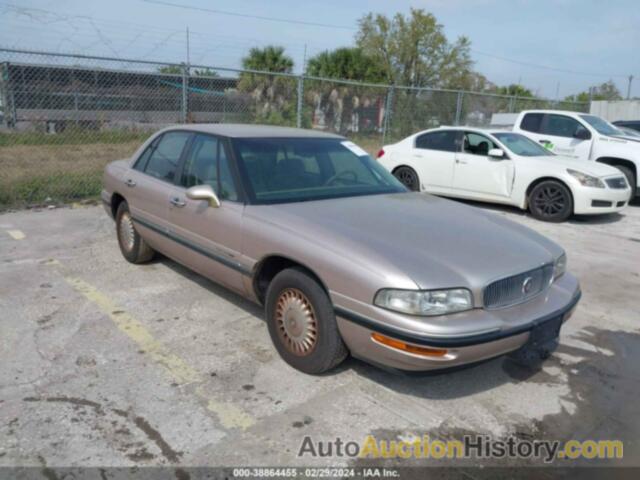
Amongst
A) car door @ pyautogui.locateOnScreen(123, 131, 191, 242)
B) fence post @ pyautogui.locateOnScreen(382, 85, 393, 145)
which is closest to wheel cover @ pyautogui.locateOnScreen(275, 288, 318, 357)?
car door @ pyautogui.locateOnScreen(123, 131, 191, 242)

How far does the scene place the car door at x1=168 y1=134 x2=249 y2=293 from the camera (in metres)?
3.86

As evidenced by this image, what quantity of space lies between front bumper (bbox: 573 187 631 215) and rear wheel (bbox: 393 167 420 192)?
8.75 feet

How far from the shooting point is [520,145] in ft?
30.0

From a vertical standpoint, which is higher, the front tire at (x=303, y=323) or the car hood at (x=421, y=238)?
the car hood at (x=421, y=238)

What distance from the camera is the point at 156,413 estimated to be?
304cm

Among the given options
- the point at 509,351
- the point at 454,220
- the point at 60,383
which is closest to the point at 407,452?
the point at 509,351

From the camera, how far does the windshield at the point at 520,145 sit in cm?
890

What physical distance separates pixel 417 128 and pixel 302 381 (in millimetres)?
13205

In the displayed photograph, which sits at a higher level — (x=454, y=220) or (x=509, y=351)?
(x=454, y=220)

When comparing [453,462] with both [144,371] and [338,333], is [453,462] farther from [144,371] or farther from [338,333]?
[144,371]

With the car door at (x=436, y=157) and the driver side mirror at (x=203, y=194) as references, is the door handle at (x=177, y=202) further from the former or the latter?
the car door at (x=436, y=157)

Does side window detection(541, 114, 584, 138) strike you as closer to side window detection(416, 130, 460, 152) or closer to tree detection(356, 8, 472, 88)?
side window detection(416, 130, 460, 152)

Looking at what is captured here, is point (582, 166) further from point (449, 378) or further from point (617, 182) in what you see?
point (449, 378)

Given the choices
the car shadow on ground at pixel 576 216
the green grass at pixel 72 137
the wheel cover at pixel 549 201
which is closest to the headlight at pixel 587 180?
the wheel cover at pixel 549 201
